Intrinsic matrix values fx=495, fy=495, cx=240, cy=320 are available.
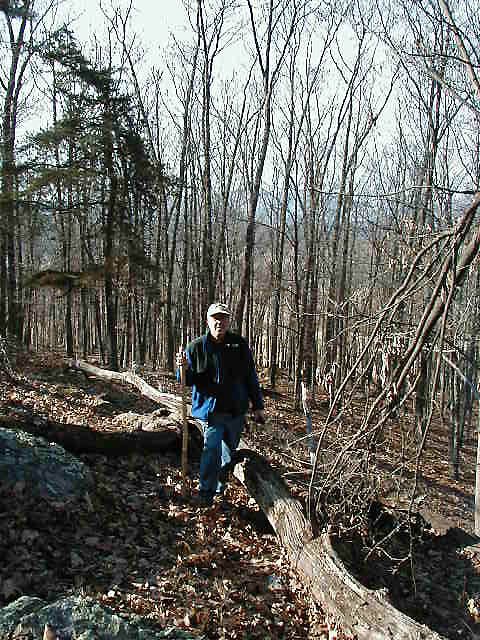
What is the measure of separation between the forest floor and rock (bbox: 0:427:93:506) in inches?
5.6

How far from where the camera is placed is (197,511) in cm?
486

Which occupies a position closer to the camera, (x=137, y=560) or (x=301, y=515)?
(x=137, y=560)

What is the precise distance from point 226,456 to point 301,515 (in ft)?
3.56

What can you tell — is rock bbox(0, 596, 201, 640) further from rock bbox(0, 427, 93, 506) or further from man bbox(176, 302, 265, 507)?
man bbox(176, 302, 265, 507)

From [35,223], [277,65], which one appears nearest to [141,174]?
[35,223]

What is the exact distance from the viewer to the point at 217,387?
4.95m

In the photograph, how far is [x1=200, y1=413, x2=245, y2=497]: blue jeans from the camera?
4828 mm

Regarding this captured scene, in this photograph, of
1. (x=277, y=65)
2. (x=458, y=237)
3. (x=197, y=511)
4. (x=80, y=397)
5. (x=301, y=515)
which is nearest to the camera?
(x=458, y=237)

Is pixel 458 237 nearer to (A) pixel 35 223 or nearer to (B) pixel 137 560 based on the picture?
(B) pixel 137 560

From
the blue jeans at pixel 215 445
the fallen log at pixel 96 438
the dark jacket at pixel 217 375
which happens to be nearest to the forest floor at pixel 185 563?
the fallen log at pixel 96 438

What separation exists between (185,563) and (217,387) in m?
1.61

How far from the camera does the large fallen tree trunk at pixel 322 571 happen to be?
304cm

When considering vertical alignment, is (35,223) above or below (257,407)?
above

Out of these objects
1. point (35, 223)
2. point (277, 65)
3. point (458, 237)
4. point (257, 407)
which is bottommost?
point (257, 407)
